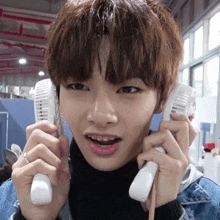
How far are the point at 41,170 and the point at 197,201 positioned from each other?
0.47 m

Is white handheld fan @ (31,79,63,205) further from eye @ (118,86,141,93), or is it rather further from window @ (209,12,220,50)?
window @ (209,12,220,50)

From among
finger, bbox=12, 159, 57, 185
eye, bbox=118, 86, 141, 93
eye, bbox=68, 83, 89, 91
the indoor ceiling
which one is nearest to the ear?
eye, bbox=118, 86, 141, 93

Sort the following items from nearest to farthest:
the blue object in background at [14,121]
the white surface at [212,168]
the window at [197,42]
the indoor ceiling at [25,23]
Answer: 1. the blue object in background at [14,121]
2. the white surface at [212,168]
3. the window at [197,42]
4. the indoor ceiling at [25,23]

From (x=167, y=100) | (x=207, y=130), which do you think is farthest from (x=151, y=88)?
(x=207, y=130)

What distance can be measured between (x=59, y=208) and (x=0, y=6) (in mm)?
5642

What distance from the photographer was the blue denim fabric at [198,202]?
2.60 feet

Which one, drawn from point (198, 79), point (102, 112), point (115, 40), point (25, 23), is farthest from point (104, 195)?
point (25, 23)

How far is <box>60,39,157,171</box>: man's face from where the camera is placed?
0.66 m

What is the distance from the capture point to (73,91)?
70 cm

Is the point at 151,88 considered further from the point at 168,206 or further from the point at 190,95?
the point at 168,206

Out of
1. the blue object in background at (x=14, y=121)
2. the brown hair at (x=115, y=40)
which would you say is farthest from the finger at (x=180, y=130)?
the blue object in background at (x=14, y=121)

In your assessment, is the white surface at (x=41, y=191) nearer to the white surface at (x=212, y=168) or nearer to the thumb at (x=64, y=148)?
the thumb at (x=64, y=148)

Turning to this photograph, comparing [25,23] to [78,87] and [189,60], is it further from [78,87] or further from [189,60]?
[78,87]

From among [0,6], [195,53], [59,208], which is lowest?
[59,208]
